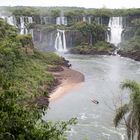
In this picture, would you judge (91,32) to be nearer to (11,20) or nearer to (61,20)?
(61,20)

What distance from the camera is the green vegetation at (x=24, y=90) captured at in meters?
13.5

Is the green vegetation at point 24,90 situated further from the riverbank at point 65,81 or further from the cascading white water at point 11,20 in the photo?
the cascading white water at point 11,20

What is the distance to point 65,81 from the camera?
5591 cm

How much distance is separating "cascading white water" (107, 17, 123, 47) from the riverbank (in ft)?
113

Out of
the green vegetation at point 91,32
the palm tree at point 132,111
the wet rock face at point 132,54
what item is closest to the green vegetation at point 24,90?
the palm tree at point 132,111

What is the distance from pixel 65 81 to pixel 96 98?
10.3m

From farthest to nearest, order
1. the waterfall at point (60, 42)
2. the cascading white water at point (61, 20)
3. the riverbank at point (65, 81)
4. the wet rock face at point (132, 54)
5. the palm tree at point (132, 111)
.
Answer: the cascading white water at point (61, 20)
the waterfall at point (60, 42)
the wet rock face at point (132, 54)
the riverbank at point (65, 81)
the palm tree at point (132, 111)

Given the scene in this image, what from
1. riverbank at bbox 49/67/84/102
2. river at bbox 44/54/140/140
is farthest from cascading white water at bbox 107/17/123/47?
riverbank at bbox 49/67/84/102

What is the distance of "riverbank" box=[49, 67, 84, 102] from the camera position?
49.0 meters

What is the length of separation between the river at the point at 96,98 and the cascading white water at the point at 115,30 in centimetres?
1877

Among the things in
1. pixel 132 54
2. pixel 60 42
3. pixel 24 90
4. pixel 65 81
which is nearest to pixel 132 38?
pixel 132 54

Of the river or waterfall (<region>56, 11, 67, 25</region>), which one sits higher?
waterfall (<region>56, 11, 67, 25</region>)

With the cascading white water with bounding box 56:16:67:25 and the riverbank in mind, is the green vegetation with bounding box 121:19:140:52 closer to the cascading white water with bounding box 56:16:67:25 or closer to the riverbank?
the cascading white water with bounding box 56:16:67:25

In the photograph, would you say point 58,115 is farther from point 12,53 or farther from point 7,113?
point 7,113
